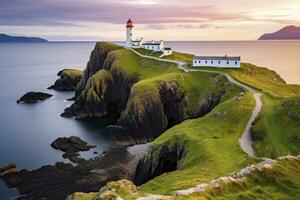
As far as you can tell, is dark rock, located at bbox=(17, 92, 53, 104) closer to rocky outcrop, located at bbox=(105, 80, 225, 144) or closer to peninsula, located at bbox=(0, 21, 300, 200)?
peninsula, located at bbox=(0, 21, 300, 200)

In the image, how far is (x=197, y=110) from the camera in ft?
310

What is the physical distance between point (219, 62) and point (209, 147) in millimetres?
64799

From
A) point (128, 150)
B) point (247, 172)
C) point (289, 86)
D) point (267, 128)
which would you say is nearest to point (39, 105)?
point (128, 150)

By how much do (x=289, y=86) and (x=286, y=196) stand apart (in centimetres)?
7486

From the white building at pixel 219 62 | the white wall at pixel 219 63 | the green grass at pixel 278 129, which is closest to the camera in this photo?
the green grass at pixel 278 129

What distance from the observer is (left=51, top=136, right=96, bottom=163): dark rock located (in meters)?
80.3

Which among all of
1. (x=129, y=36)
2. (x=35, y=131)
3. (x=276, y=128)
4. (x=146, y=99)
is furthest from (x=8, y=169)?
(x=129, y=36)

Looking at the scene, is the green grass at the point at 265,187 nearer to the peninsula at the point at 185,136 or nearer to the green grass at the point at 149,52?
the peninsula at the point at 185,136

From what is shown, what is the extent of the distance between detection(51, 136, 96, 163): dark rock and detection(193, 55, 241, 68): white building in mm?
47867

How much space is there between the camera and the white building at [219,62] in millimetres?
113500

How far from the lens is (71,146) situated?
85.0 meters

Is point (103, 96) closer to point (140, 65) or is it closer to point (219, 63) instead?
point (140, 65)

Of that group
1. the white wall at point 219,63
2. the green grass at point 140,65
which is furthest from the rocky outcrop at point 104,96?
the white wall at point 219,63

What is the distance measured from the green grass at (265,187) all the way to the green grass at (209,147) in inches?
211
